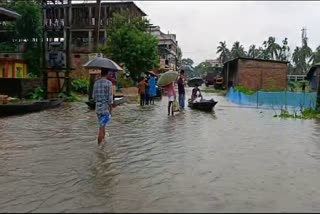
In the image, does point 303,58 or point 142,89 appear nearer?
point 142,89

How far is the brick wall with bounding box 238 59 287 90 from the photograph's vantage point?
145 feet

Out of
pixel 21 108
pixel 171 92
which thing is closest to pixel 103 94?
pixel 171 92

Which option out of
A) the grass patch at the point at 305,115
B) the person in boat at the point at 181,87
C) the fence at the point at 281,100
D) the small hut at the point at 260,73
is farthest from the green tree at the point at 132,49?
the grass patch at the point at 305,115

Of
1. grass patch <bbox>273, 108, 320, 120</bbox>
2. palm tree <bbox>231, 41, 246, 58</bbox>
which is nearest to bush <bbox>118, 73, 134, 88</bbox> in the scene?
grass patch <bbox>273, 108, 320, 120</bbox>

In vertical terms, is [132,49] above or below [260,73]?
above

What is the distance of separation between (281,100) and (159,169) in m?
19.8

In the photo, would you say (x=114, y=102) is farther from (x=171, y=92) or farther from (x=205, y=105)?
(x=205, y=105)

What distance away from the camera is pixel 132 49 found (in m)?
42.9

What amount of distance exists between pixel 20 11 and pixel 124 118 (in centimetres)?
4004

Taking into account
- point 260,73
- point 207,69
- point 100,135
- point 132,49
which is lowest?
point 100,135

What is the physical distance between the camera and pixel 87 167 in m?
8.80

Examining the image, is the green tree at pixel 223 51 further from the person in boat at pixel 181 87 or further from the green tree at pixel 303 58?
the person in boat at pixel 181 87

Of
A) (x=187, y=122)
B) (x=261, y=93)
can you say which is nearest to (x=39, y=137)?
(x=187, y=122)

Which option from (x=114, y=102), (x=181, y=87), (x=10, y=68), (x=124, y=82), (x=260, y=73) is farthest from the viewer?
(x=260, y=73)
